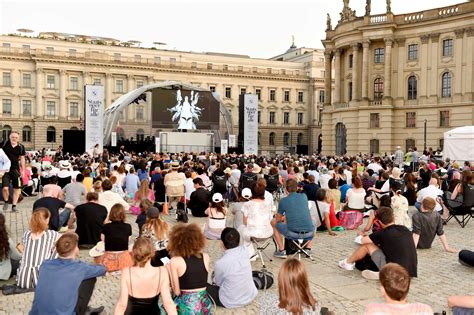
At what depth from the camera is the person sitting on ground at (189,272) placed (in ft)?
19.8

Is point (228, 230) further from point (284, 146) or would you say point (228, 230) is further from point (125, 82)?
point (284, 146)

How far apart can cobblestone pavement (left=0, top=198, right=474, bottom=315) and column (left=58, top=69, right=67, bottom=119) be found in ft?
223

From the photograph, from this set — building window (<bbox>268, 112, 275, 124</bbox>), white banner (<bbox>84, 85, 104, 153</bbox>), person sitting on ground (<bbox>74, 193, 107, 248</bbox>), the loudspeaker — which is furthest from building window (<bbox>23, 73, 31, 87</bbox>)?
person sitting on ground (<bbox>74, 193, 107, 248</bbox>)

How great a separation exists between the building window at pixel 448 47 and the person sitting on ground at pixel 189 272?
46.4 meters

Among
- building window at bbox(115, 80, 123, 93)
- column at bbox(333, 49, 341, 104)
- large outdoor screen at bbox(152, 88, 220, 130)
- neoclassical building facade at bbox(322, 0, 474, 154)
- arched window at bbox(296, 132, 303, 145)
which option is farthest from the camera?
arched window at bbox(296, 132, 303, 145)

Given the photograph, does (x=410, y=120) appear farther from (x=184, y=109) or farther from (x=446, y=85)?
(x=184, y=109)

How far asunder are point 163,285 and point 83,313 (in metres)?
1.32

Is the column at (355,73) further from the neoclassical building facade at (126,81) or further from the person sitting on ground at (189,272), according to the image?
the person sitting on ground at (189,272)

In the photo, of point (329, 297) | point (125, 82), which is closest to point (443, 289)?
point (329, 297)

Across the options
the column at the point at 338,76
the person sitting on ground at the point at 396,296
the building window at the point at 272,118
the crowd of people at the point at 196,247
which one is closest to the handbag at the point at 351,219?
the crowd of people at the point at 196,247

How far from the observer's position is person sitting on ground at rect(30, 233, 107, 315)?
5.57 meters

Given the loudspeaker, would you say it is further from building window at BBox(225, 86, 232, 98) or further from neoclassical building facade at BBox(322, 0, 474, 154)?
building window at BBox(225, 86, 232, 98)

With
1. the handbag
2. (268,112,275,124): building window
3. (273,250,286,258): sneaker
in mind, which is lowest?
(273,250,286,258): sneaker

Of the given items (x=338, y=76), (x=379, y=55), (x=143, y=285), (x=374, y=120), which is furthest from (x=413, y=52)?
(x=143, y=285)
